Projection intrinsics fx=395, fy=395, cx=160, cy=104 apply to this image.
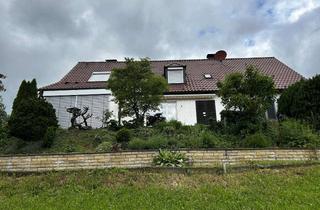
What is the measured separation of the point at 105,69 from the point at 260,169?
18.7 meters

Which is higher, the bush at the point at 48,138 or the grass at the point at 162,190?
the bush at the point at 48,138

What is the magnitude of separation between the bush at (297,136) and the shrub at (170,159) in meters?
4.36

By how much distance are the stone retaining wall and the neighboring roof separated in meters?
11.2

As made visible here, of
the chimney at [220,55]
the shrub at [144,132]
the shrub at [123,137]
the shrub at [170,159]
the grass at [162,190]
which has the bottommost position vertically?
the grass at [162,190]

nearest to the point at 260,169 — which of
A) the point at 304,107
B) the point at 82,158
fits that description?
the point at 82,158

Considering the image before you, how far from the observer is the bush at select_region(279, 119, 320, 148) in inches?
537

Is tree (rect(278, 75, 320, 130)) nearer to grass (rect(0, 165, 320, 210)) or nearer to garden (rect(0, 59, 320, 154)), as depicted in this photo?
garden (rect(0, 59, 320, 154))

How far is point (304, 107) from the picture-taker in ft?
54.6

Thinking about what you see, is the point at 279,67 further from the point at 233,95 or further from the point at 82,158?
the point at 82,158

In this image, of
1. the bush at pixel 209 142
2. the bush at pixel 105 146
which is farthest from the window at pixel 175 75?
the bush at pixel 209 142

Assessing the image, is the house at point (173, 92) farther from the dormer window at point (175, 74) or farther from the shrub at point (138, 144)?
the shrub at point (138, 144)

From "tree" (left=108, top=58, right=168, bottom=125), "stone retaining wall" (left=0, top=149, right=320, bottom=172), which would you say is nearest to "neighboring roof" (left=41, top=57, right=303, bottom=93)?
"tree" (left=108, top=58, right=168, bottom=125)

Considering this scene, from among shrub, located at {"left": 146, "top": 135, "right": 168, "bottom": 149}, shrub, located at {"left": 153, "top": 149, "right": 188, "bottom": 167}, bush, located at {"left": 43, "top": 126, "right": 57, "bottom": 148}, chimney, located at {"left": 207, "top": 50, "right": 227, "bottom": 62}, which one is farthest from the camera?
chimney, located at {"left": 207, "top": 50, "right": 227, "bottom": 62}

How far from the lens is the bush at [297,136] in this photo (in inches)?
537
